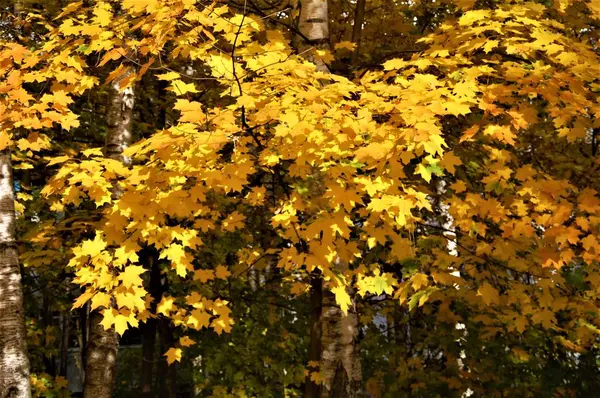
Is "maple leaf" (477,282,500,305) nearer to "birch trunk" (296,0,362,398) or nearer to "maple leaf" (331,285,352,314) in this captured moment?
"birch trunk" (296,0,362,398)

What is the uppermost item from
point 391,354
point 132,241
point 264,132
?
point 264,132

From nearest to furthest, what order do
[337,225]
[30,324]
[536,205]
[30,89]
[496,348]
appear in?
[337,225]
[536,205]
[496,348]
[30,89]
[30,324]

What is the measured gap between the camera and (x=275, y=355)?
985 cm

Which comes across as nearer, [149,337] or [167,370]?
[149,337]

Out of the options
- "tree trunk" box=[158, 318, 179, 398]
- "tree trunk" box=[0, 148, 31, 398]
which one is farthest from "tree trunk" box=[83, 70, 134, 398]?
"tree trunk" box=[158, 318, 179, 398]

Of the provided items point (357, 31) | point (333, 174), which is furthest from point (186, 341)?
point (357, 31)

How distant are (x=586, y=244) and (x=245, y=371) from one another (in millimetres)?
6280

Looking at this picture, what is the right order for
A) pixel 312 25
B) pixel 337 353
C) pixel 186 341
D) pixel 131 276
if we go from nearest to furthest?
pixel 131 276, pixel 337 353, pixel 312 25, pixel 186 341

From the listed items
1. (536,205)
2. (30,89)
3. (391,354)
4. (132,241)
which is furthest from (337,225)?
(30,89)

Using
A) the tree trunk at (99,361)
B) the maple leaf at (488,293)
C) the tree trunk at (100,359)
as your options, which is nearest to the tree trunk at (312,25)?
the tree trunk at (100,359)

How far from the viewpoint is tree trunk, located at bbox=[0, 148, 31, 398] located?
574 centimetres

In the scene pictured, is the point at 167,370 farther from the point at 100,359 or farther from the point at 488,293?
the point at 488,293

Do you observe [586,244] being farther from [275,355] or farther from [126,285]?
[275,355]

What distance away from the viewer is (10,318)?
19.3 feet
